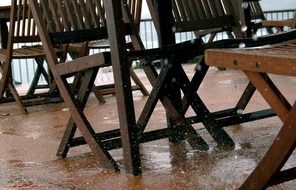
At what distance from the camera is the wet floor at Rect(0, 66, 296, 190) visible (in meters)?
2.57

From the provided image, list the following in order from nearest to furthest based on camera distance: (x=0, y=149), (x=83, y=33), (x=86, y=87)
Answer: (x=86, y=87) → (x=83, y=33) → (x=0, y=149)

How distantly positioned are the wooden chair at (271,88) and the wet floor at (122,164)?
0.55 m

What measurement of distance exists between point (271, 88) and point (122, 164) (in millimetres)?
1340

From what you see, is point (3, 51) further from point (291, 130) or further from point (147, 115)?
point (291, 130)

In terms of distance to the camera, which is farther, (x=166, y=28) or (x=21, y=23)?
(x=21, y=23)

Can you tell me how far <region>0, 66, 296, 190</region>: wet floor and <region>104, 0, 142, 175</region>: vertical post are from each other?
0.17 meters

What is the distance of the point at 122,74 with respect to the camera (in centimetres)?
263

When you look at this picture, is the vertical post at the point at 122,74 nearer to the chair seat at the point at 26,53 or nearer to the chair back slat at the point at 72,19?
the chair back slat at the point at 72,19

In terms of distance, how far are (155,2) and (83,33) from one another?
0.45 m

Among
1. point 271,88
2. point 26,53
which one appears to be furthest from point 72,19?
point 26,53

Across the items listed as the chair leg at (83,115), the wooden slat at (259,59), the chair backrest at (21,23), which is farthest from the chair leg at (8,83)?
the wooden slat at (259,59)

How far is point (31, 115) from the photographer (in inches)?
205

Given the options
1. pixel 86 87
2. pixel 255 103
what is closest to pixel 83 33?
pixel 86 87

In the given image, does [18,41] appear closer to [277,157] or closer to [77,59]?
[77,59]
